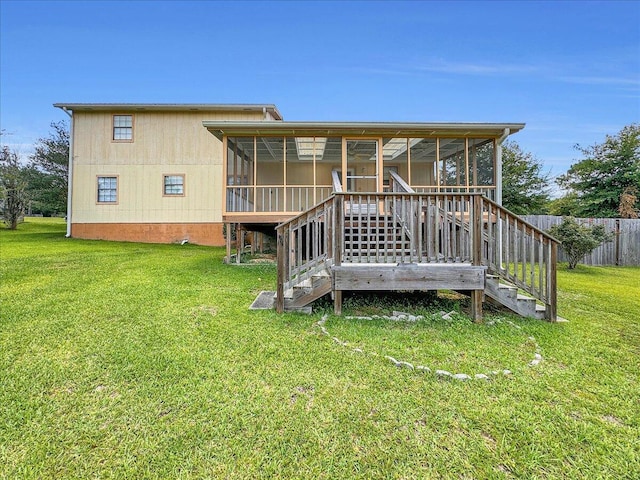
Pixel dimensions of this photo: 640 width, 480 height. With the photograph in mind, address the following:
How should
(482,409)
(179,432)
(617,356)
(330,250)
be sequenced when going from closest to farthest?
(179,432) → (482,409) → (617,356) → (330,250)

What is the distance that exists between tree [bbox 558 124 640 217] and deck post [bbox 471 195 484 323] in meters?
15.5

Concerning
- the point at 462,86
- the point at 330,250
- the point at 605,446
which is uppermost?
the point at 462,86

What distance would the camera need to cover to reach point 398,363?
10.1 feet

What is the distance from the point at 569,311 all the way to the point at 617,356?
1830mm

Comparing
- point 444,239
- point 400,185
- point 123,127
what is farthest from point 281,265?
point 123,127

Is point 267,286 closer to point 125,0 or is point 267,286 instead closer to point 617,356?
point 617,356

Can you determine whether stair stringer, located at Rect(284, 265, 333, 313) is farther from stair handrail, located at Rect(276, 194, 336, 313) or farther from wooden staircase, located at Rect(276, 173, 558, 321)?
stair handrail, located at Rect(276, 194, 336, 313)

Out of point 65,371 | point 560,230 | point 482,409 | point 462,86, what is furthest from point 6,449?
point 462,86

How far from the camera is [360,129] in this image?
338 inches

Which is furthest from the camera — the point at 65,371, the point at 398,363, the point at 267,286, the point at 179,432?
the point at 267,286

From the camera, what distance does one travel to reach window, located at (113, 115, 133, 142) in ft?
45.0

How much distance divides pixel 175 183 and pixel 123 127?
3.35 metres

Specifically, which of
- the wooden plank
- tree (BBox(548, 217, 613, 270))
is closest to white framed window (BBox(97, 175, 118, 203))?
the wooden plank

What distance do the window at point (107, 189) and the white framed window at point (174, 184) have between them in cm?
220
